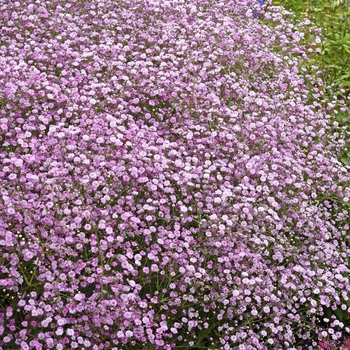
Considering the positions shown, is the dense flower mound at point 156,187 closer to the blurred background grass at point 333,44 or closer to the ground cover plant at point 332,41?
the blurred background grass at point 333,44

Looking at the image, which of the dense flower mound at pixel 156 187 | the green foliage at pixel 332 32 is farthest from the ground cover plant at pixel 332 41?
the dense flower mound at pixel 156 187

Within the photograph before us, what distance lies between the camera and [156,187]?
4.81 meters

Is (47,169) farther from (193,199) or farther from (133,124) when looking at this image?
(193,199)

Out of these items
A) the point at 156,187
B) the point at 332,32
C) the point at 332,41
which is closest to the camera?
the point at 156,187

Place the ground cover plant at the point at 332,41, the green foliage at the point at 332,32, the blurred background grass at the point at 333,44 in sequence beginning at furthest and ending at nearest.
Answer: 1. the green foliage at the point at 332,32
2. the ground cover plant at the point at 332,41
3. the blurred background grass at the point at 333,44

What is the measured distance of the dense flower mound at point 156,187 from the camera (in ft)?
13.8

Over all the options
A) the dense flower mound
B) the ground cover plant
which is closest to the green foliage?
the ground cover plant

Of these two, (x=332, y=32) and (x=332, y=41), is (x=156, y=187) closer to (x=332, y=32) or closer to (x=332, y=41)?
(x=332, y=41)

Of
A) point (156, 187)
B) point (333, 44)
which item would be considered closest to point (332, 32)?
point (333, 44)

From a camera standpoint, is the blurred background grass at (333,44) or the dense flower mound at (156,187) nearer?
the dense flower mound at (156,187)

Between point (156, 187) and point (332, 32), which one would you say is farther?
point (332, 32)

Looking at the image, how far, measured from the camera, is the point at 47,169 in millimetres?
4777

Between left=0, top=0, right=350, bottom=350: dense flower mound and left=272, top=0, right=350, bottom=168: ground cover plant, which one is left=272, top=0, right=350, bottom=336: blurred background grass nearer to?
left=272, top=0, right=350, bottom=168: ground cover plant

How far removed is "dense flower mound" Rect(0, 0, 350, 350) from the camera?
4.22 meters
